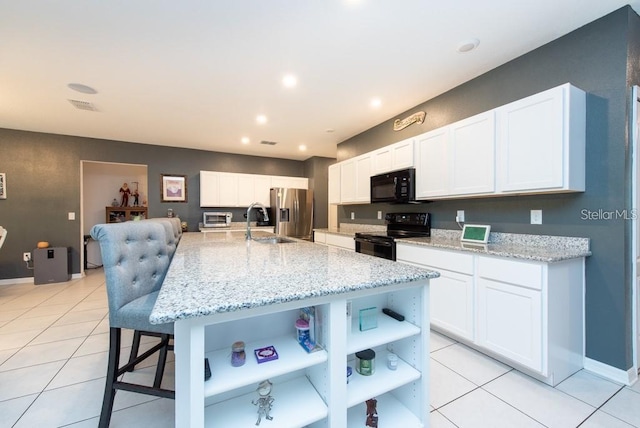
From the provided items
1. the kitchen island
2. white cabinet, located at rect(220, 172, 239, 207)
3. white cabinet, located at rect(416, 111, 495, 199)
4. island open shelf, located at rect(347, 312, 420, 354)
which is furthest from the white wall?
island open shelf, located at rect(347, 312, 420, 354)

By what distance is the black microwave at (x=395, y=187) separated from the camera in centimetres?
318

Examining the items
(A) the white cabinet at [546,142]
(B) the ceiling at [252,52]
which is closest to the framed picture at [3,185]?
(B) the ceiling at [252,52]

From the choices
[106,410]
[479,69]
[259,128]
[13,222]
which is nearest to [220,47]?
[259,128]

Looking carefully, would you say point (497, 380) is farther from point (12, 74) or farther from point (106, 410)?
point (12, 74)

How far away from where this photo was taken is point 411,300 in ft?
4.34

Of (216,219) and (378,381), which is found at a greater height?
(216,219)

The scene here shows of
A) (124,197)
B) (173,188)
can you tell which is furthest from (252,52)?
(124,197)

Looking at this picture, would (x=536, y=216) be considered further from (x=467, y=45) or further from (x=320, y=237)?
(x=320, y=237)

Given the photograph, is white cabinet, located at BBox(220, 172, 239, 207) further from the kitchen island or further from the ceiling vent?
the kitchen island

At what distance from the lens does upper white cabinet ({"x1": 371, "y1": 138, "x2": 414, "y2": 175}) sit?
326cm

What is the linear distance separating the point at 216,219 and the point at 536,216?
525 centimetres

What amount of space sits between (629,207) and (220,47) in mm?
3335

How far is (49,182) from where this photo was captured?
4582 millimetres

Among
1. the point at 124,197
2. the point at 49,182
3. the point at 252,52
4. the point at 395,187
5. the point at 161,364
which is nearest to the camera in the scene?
the point at 161,364
